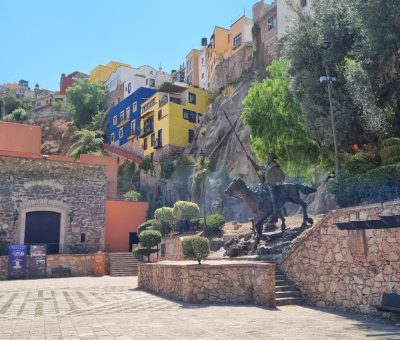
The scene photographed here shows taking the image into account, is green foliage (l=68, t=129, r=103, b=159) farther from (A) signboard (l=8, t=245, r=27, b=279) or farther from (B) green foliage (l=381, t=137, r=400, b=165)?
(B) green foliage (l=381, t=137, r=400, b=165)

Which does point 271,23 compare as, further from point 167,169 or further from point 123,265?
point 123,265

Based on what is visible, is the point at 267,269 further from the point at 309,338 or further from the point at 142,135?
the point at 142,135

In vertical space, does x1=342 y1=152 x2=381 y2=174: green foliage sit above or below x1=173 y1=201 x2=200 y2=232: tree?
above

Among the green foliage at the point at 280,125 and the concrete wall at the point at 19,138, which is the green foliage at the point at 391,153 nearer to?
the green foliage at the point at 280,125

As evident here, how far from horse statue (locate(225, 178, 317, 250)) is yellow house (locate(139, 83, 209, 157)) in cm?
3025

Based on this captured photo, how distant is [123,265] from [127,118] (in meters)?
32.7

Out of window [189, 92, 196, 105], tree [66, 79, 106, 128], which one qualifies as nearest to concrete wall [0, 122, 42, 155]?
window [189, 92, 196, 105]

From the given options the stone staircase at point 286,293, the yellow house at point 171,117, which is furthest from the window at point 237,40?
the stone staircase at point 286,293

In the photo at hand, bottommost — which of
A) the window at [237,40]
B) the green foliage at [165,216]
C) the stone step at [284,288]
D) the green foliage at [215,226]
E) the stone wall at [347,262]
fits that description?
the stone step at [284,288]

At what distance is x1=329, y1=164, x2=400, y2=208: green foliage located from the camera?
10.5 metres

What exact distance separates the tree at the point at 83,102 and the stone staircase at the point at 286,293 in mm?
59548

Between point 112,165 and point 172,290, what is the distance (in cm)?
2799

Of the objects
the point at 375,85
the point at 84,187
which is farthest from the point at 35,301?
→ the point at 84,187

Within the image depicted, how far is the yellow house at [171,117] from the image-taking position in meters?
46.5
